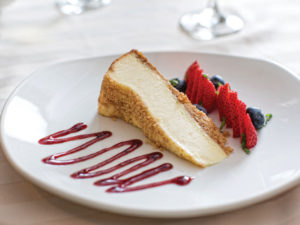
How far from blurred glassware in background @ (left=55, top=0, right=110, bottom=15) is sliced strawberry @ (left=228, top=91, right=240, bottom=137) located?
143 centimetres

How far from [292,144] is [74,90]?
891 millimetres

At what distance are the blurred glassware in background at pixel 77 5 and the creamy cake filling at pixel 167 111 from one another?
3.53 feet

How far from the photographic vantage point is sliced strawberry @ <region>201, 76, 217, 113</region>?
1660 mm

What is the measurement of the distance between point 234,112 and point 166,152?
0.97 feet

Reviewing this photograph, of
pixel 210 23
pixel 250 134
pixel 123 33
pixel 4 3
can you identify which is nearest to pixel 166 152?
pixel 250 134

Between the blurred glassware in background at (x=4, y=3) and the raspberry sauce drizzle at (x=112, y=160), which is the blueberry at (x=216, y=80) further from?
the blurred glassware in background at (x=4, y=3)

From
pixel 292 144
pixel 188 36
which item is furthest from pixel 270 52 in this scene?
pixel 292 144

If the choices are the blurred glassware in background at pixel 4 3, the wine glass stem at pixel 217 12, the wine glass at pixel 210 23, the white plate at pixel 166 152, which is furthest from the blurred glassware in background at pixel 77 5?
the white plate at pixel 166 152

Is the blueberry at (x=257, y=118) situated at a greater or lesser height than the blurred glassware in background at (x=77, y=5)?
lesser

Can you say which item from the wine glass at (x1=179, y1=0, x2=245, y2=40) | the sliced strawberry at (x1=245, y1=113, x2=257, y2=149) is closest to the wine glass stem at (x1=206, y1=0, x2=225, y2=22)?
the wine glass at (x1=179, y1=0, x2=245, y2=40)

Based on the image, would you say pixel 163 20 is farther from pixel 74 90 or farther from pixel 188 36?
pixel 74 90

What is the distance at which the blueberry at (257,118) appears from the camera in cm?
153

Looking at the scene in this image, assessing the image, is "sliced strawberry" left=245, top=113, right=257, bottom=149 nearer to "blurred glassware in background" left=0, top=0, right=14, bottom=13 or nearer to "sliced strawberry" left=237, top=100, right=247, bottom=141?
"sliced strawberry" left=237, top=100, right=247, bottom=141

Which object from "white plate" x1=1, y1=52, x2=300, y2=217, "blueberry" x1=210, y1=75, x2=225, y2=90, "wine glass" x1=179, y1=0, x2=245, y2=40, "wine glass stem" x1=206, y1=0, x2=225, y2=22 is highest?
"wine glass stem" x1=206, y1=0, x2=225, y2=22
